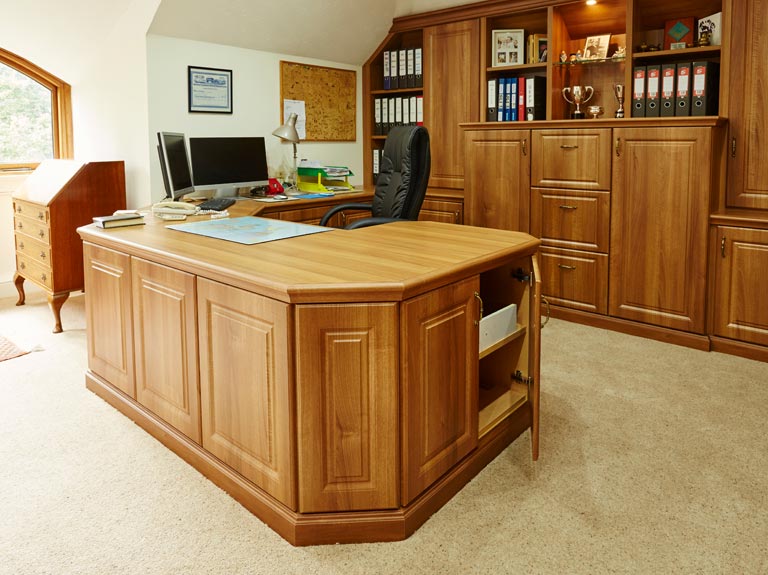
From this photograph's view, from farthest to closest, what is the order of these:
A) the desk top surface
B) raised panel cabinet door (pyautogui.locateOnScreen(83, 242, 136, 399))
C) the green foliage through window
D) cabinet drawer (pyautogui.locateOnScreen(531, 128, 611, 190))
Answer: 1. the green foliage through window
2. cabinet drawer (pyautogui.locateOnScreen(531, 128, 611, 190))
3. raised panel cabinet door (pyautogui.locateOnScreen(83, 242, 136, 399))
4. the desk top surface

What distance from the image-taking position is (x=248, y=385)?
2.04 metres

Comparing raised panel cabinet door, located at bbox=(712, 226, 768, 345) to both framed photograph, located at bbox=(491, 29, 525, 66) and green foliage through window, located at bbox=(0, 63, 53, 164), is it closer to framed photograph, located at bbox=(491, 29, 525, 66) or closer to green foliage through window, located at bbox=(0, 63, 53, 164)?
framed photograph, located at bbox=(491, 29, 525, 66)

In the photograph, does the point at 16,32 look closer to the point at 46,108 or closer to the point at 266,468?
the point at 46,108

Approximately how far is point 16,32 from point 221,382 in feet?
11.3

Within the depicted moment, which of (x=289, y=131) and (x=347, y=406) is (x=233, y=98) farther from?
(x=347, y=406)

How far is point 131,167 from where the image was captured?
4.36 m

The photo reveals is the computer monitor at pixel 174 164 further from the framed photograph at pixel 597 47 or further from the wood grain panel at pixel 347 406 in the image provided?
the framed photograph at pixel 597 47

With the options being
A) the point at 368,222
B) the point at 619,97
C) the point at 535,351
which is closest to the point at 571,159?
the point at 619,97

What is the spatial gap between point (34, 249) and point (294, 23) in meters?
2.37

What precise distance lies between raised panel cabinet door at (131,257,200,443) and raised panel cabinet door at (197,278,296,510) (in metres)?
0.08

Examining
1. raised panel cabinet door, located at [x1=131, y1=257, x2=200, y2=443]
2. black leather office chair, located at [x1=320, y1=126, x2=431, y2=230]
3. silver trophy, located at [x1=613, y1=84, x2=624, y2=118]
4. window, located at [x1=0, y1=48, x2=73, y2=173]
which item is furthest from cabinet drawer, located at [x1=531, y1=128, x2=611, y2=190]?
window, located at [x1=0, y1=48, x2=73, y2=173]

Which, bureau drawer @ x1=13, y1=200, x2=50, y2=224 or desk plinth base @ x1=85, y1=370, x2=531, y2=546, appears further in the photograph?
bureau drawer @ x1=13, y1=200, x2=50, y2=224

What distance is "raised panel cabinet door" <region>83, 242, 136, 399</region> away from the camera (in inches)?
105

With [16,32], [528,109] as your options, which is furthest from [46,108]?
[528,109]
